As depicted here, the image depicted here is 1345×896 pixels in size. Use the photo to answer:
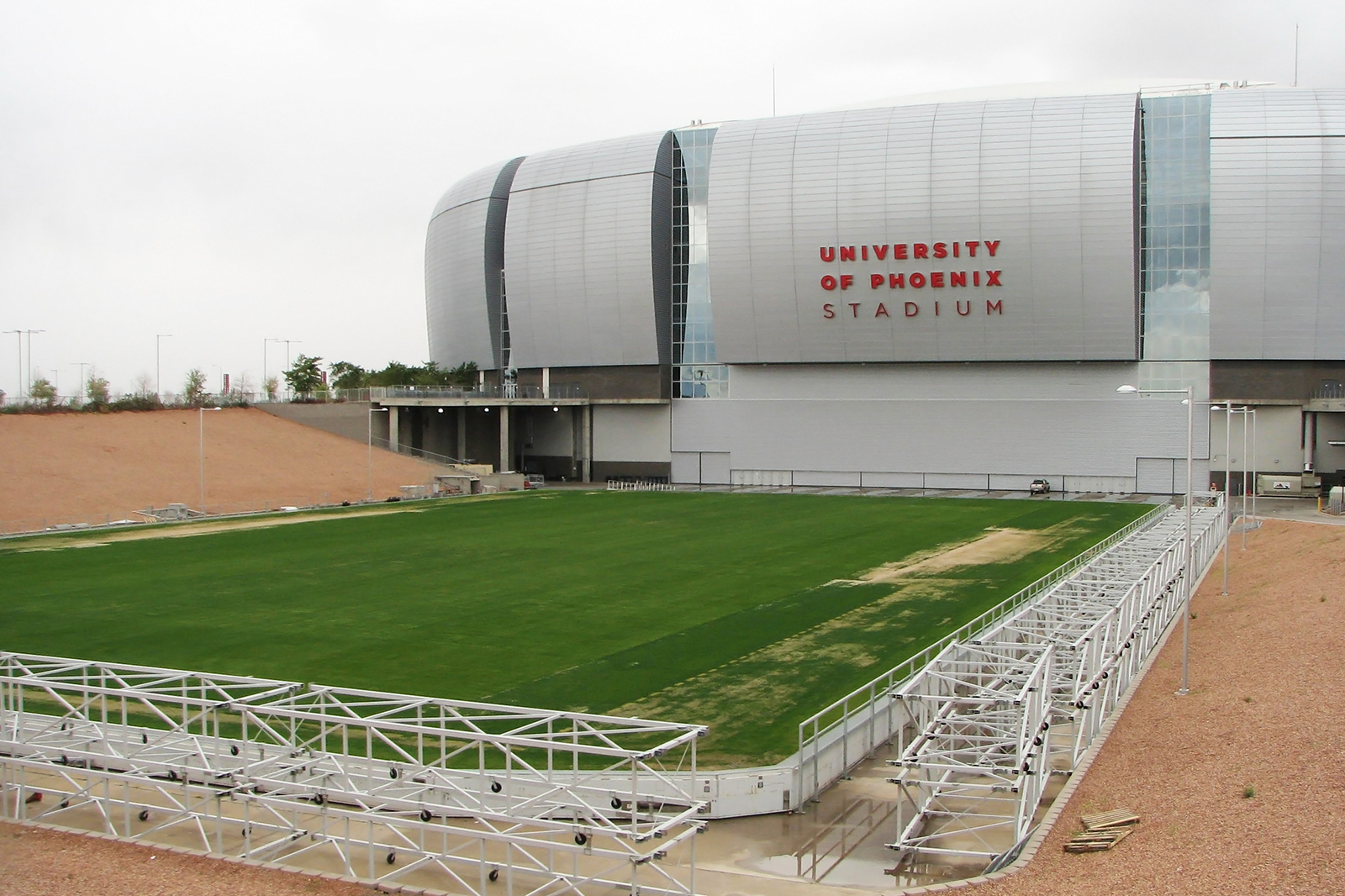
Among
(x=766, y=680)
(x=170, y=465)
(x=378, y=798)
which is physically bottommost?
(x=766, y=680)

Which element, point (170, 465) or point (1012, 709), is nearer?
point (1012, 709)

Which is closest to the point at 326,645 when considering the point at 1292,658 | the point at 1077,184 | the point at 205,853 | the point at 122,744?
the point at 122,744

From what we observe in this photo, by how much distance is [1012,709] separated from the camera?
22.4m

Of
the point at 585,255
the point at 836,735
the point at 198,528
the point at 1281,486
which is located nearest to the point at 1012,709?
the point at 836,735

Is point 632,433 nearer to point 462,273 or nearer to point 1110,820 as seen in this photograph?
point 462,273

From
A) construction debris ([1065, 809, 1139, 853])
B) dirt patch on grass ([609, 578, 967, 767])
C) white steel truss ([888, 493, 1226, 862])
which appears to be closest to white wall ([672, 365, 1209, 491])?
white steel truss ([888, 493, 1226, 862])

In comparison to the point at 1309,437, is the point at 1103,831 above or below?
below

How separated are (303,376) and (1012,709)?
4299 inches

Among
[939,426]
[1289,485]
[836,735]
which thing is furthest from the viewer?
[939,426]

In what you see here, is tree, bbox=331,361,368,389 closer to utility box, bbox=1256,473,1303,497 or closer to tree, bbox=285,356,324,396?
tree, bbox=285,356,324,396

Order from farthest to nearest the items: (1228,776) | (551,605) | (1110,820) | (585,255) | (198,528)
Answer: (585,255) < (198,528) < (551,605) < (1228,776) < (1110,820)

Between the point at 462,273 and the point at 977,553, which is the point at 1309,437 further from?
the point at 462,273

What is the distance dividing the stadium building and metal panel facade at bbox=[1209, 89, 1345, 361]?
0.17m

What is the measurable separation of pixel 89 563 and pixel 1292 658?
44865 millimetres
